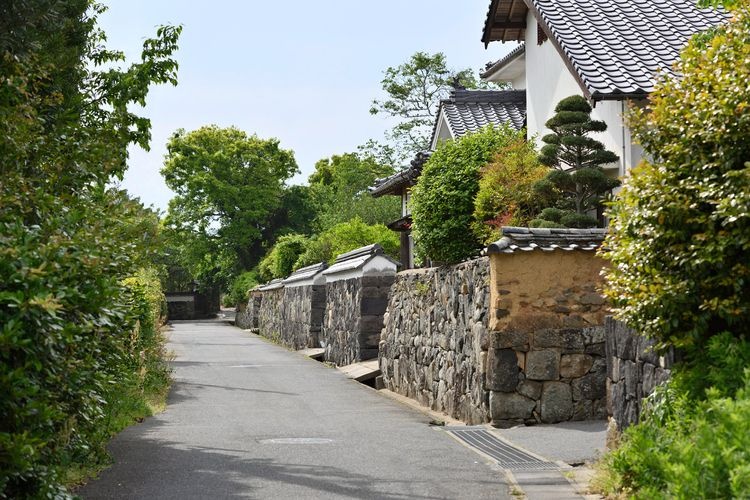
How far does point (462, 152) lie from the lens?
1642 cm

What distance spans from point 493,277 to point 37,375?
798 centimetres

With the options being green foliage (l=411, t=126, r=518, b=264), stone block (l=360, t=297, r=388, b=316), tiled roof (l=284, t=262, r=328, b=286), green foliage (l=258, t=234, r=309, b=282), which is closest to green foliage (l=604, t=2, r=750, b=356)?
green foliage (l=411, t=126, r=518, b=264)

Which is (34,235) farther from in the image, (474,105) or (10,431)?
(474,105)

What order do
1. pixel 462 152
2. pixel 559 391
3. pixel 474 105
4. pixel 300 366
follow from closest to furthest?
pixel 559 391, pixel 462 152, pixel 300 366, pixel 474 105

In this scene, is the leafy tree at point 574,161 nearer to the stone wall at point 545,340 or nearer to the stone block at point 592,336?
the stone wall at point 545,340

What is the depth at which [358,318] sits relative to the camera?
23.5 meters

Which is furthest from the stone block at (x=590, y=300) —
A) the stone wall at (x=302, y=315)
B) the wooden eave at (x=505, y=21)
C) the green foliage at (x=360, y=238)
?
the green foliage at (x=360, y=238)

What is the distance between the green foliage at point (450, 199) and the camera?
51.5 ft

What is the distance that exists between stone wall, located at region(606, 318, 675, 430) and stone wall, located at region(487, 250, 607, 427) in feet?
10.2

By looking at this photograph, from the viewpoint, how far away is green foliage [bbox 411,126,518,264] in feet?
51.5

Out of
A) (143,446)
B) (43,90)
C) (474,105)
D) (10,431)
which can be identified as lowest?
(143,446)

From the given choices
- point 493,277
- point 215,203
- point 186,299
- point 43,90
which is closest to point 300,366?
point 493,277

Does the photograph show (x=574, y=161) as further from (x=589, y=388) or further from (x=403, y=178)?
(x=403, y=178)

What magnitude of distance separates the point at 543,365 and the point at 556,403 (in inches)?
21.2
